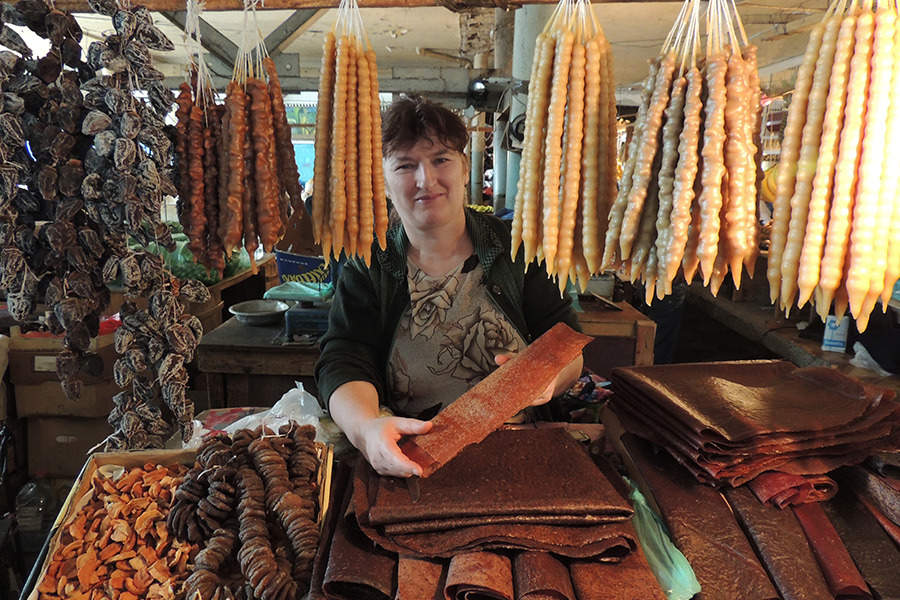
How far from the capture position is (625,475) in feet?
4.93

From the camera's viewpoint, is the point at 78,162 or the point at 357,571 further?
the point at 78,162

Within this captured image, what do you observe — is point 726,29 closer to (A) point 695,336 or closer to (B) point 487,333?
(B) point 487,333

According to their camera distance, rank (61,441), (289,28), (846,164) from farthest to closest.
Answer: (61,441), (289,28), (846,164)

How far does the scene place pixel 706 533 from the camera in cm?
119

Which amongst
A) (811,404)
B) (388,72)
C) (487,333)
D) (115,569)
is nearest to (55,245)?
(115,569)

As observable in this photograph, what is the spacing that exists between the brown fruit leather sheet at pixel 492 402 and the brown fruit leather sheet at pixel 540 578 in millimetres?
253

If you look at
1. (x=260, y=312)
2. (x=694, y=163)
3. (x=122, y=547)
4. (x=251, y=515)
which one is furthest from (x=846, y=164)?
(x=260, y=312)

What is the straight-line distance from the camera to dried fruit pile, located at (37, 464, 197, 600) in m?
1.32

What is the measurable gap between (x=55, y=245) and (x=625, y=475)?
1493 millimetres

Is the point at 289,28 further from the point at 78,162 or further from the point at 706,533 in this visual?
the point at 706,533

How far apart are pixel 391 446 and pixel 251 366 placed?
8.13ft

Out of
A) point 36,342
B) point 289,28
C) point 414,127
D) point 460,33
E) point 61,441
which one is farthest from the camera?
point 460,33

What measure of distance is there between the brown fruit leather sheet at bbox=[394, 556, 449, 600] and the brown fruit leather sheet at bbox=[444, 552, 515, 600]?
0.03 meters

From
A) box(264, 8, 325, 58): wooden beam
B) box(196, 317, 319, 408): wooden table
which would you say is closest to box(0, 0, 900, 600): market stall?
box(264, 8, 325, 58): wooden beam
